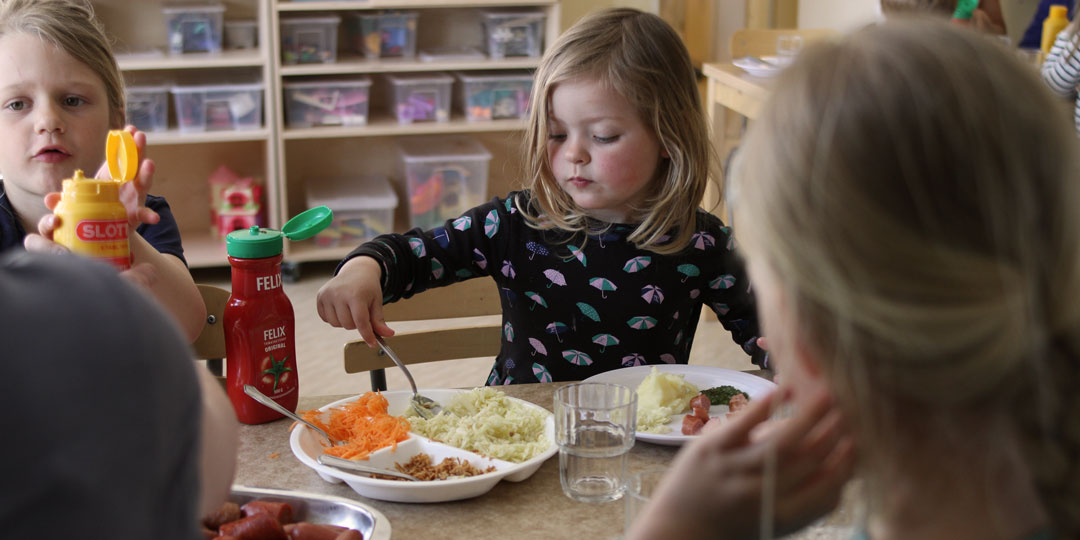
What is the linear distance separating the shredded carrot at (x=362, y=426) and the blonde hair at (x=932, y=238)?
62 centimetres

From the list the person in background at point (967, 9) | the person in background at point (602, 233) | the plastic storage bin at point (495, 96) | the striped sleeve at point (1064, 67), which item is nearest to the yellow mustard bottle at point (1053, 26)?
the person in background at point (967, 9)

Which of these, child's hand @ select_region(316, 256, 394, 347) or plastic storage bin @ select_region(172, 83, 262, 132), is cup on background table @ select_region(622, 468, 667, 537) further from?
plastic storage bin @ select_region(172, 83, 262, 132)

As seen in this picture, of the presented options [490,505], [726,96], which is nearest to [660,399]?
[490,505]

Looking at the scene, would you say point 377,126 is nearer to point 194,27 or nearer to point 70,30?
point 194,27

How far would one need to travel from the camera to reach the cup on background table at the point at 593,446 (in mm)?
1000

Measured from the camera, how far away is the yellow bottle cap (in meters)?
1.02

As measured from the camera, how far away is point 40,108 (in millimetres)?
1369

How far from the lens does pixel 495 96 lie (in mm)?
3697

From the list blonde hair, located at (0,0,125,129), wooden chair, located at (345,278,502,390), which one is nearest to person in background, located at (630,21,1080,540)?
wooden chair, located at (345,278,502,390)

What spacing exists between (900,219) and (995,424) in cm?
13

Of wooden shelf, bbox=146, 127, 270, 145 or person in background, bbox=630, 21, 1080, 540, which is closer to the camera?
person in background, bbox=630, 21, 1080, 540

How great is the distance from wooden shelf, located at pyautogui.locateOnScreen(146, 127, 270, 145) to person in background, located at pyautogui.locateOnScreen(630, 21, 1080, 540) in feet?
10.3

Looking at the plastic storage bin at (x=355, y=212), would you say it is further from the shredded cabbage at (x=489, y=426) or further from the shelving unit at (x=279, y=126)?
the shredded cabbage at (x=489, y=426)

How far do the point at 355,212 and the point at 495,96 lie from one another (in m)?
0.68
